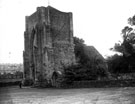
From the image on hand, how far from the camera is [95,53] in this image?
182 ft

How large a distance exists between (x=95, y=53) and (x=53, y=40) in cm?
1362

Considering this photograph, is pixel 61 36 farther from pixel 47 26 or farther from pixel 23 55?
pixel 23 55

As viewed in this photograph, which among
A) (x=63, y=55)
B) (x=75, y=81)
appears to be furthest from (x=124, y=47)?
(x=75, y=81)

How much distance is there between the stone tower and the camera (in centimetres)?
4350

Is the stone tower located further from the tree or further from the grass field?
the grass field

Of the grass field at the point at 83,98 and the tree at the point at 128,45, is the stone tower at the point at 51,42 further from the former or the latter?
the grass field at the point at 83,98

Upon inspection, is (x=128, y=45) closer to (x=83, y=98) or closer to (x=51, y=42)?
(x=51, y=42)

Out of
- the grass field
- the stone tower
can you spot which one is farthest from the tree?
the grass field

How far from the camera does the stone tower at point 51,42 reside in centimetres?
4350

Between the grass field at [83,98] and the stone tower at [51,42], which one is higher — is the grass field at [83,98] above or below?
below

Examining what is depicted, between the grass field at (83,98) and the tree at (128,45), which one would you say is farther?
the tree at (128,45)

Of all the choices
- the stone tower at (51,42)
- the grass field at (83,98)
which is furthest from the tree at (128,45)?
the grass field at (83,98)

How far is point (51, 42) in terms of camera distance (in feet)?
146

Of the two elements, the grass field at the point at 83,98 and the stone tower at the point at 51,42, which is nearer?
the grass field at the point at 83,98
